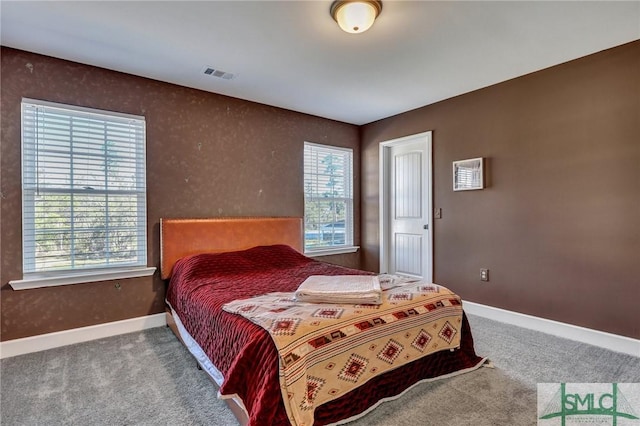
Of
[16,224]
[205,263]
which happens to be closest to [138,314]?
[205,263]

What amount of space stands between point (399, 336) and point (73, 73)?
3311 millimetres

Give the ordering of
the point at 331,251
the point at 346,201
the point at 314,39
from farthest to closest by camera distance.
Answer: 1. the point at 346,201
2. the point at 331,251
3. the point at 314,39

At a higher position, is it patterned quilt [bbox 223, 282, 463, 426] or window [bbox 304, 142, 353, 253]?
window [bbox 304, 142, 353, 253]

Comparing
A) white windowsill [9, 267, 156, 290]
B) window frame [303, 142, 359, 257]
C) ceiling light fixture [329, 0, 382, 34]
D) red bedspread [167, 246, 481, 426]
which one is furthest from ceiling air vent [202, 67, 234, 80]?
white windowsill [9, 267, 156, 290]

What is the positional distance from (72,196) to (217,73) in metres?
1.65

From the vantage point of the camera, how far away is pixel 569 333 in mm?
2885

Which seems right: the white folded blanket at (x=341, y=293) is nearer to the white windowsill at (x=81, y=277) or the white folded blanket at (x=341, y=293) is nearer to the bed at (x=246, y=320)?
the bed at (x=246, y=320)

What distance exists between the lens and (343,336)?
5.57 ft

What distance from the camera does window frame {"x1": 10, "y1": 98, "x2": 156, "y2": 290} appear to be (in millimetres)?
2658

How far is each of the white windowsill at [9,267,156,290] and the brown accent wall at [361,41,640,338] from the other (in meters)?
3.21

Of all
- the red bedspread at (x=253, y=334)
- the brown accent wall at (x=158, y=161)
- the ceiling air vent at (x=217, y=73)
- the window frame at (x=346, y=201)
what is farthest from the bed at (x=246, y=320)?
the ceiling air vent at (x=217, y=73)

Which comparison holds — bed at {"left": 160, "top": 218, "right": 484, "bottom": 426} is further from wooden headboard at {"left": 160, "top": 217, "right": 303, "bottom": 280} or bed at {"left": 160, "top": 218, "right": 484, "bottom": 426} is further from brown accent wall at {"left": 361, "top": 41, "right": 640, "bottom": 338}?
brown accent wall at {"left": 361, "top": 41, "right": 640, "bottom": 338}

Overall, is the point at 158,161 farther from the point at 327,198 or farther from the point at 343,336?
the point at 343,336

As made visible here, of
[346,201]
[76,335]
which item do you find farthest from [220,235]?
[346,201]
